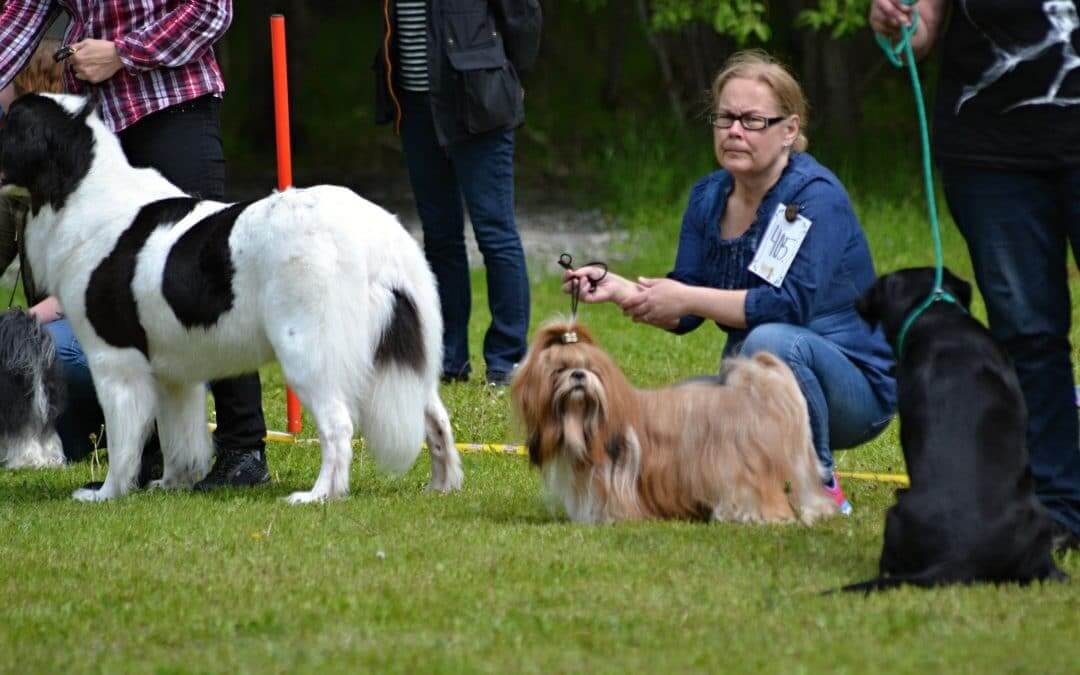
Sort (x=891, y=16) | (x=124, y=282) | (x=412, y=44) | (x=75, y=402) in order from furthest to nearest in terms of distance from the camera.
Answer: (x=412, y=44) < (x=75, y=402) < (x=124, y=282) < (x=891, y=16)

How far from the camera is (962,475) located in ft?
14.0

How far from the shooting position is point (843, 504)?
18.5 feet

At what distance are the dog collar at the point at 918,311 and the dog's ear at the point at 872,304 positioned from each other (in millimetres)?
124

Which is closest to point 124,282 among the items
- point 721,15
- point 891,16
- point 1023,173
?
point 891,16

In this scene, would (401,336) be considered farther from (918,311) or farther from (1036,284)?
(1036,284)

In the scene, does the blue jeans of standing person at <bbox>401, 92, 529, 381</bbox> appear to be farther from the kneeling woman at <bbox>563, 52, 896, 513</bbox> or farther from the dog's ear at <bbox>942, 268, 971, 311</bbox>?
the dog's ear at <bbox>942, 268, 971, 311</bbox>

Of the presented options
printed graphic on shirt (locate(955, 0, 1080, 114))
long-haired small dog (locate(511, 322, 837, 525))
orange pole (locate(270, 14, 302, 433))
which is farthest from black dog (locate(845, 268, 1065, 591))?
orange pole (locate(270, 14, 302, 433))

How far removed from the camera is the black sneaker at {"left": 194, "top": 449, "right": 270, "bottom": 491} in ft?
21.5

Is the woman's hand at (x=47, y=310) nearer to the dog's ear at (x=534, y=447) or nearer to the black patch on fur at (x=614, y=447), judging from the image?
the dog's ear at (x=534, y=447)

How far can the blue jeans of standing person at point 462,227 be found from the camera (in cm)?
845

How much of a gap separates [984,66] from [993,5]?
177 millimetres

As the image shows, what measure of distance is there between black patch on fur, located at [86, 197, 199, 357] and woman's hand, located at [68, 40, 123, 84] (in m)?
0.53

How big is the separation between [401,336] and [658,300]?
92 cm

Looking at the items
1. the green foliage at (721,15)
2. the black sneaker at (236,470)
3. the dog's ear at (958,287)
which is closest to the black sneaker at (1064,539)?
the dog's ear at (958,287)
